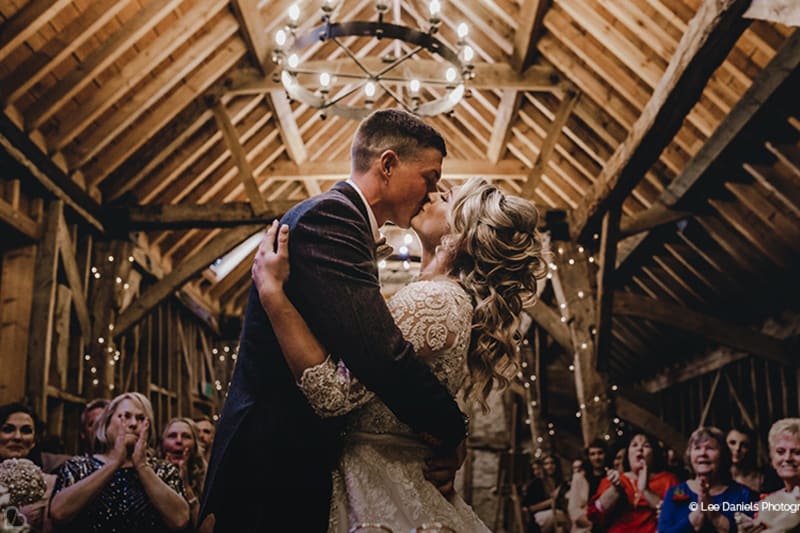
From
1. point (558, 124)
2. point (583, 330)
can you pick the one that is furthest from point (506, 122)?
point (583, 330)

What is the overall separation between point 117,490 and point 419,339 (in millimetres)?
1968

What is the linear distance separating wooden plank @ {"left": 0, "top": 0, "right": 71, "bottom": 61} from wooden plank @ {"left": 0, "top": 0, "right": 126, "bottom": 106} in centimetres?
41

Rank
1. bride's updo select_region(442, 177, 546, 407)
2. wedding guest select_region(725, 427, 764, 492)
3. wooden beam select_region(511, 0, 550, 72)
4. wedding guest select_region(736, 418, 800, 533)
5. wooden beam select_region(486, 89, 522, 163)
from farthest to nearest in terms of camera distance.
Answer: wooden beam select_region(486, 89, 522, 163) → wooden beam select_region(511, 0, 550, 72) → wedding guest select_region(725, 427, 764, 492) → wedding guest select_region(736, 418, 800, 533) → bride's updo select_region(442, 177, 546, 407)

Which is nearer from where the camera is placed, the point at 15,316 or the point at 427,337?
the point at 427,337

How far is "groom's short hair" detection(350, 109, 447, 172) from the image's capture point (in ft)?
6.63

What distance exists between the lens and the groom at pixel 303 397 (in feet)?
5.50

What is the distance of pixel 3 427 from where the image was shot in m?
4.07

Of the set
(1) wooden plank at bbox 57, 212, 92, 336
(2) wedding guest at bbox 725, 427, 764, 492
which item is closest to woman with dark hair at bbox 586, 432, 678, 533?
(2) wedding guest at bbox 725, 427, 764, 492

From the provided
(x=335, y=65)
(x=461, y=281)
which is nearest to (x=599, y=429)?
(x=335, y=65)

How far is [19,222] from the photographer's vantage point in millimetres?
6938

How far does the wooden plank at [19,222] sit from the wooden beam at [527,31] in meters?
4.28

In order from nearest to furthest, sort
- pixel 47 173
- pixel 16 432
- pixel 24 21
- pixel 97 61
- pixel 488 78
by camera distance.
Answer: pixel 16 432 → pixel 24 21 → pixel 97 61 → pixel 47 173 → pixel 488 78

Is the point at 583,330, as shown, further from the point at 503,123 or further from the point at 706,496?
the point at 706,496

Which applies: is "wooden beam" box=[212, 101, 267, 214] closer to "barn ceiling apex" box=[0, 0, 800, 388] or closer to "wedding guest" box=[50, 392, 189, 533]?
"barn ceiling apex" box=[0, 0, 800, 388]
